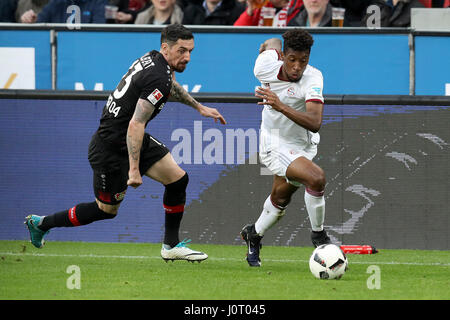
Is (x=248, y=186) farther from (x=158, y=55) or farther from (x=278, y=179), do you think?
(x=158, y=55)

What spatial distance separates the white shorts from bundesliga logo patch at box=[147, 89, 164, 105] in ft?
4.11

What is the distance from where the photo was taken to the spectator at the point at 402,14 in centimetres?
1164

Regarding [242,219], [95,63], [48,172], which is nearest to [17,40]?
[95,63]

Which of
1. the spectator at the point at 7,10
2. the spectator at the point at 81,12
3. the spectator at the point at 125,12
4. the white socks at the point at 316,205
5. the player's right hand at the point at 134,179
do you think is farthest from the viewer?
the spectator at the point at 7,10

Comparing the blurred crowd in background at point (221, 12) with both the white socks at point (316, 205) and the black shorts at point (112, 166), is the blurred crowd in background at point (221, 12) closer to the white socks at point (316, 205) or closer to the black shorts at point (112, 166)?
the white socks at point (316, 205)

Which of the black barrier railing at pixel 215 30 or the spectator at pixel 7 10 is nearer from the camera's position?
the black barrier railing at pixel 215 30

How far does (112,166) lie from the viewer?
27.1 feet

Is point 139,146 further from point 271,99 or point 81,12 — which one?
point 81,12

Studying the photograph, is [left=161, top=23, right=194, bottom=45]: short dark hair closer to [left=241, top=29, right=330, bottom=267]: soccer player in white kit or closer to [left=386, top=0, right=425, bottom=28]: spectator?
[left=241, top=29, right=330, bottom=267]: soccer player in white kit

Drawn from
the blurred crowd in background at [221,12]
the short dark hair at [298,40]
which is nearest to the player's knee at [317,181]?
the short dark hair at [298,40]

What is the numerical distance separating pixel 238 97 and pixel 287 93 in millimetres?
2004

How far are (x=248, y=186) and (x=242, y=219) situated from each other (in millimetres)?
362

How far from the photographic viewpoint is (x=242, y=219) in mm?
10266

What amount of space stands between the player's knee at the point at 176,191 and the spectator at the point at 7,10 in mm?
5818
